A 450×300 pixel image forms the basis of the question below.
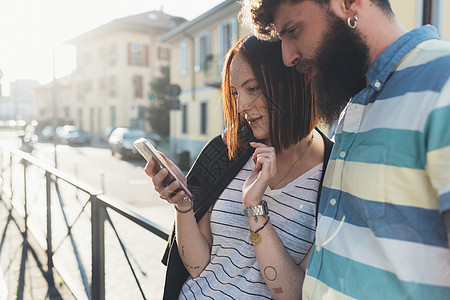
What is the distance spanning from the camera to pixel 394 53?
998mm

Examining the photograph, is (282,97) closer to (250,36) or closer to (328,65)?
(250,36)

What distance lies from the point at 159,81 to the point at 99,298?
28.8 metres

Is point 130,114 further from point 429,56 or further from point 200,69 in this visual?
point 429,56

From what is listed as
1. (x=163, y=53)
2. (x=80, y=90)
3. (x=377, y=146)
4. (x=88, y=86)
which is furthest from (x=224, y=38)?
(x=80, y=90)

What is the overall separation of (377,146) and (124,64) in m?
37.4

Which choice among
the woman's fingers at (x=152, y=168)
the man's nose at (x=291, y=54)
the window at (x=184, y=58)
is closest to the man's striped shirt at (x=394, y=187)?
the man's nose at (x=291, y=54)

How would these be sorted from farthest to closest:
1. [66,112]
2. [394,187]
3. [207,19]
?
[66,112] → [207,19] → [394,187]

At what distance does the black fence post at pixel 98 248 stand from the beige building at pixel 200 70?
14951mm

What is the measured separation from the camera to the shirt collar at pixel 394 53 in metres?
0.98

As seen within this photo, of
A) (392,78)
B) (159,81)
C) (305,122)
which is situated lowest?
(305,122)

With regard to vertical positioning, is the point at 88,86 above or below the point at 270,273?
above

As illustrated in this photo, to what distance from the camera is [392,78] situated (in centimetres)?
98

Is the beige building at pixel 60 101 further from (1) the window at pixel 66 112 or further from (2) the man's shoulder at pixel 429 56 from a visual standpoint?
(2) the man's shoulder at pixel 429 56

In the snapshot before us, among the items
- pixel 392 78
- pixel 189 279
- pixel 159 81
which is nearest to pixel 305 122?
pixel 392 78
